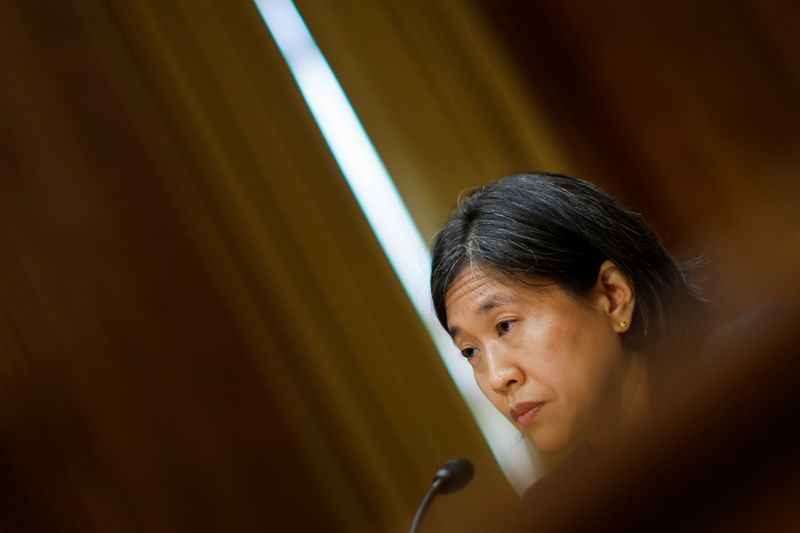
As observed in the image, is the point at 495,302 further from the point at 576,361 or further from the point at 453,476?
the point at 453,476

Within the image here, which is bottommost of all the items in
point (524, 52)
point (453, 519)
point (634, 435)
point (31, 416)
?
point (453, 519)

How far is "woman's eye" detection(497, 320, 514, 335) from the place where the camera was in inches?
49.9

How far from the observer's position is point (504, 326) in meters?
1.27

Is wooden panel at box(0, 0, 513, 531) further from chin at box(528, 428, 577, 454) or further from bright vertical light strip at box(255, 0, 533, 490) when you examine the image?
chin at box(528, 428, 577, 454)

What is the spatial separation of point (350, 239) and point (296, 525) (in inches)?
33.1

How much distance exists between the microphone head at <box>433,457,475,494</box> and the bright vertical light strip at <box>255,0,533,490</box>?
1.27 meters

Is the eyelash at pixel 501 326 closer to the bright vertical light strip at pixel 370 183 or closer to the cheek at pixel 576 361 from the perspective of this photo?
the cheek at pixel 576 361

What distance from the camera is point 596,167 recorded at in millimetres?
2648

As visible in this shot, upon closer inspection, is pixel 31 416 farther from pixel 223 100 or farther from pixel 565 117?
pixel 565 117

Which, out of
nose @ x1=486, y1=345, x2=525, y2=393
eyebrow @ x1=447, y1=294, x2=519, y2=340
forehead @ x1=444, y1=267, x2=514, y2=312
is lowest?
nose @ x1=486, y1=345, x2=525, y2=393

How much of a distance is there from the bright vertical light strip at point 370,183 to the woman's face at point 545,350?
50.4 inches

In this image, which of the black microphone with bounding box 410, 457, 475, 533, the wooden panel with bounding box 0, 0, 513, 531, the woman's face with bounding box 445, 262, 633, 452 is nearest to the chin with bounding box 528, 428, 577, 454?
the woman's face with bounding box 445, 262, 633, 452

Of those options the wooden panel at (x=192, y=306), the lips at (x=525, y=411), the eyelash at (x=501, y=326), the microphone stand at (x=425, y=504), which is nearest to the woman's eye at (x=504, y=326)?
the eyelash at (x=501, y=326)

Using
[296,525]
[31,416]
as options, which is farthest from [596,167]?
[31,416]
